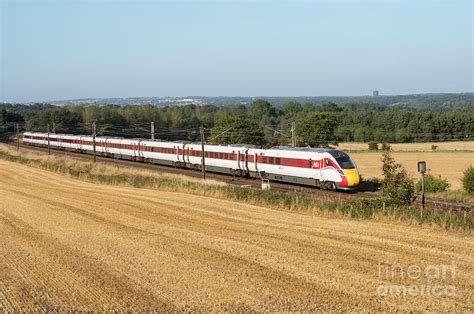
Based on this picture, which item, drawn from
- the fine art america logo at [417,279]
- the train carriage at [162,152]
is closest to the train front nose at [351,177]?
the fine art america logo at [417,279]

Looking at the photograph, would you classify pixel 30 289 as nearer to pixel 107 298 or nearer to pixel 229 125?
pixel 107 298

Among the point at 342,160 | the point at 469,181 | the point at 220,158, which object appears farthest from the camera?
the point at 220,158

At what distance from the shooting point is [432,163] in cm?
7162

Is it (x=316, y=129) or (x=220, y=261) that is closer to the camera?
(x=220, y=261)

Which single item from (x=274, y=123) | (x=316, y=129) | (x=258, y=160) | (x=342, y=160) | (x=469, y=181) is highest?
(x=274, y=123)

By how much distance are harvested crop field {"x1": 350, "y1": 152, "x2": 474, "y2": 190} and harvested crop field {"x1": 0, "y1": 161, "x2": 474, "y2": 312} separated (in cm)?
2916

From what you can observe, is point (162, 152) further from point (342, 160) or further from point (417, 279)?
point (417, 279)

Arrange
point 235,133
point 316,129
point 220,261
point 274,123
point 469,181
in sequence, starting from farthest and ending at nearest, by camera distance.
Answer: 1. point 274,123
2. point 316,129
3. point 235,133
4. point 469,181
5. point 220,261

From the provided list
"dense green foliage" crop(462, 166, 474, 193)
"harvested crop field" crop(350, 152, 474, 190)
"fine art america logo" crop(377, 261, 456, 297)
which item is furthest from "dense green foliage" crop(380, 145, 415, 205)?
"harvested crop field" crop(350, 152, 474, 190)

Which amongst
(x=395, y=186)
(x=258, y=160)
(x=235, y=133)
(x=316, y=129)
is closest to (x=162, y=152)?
(x=258, y=160)

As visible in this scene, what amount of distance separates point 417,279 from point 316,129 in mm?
90641

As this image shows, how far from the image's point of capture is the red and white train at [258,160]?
36.3 metres

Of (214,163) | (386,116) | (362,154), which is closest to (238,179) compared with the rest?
(214,163)

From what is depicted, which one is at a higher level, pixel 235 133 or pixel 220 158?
pixel 235 133
